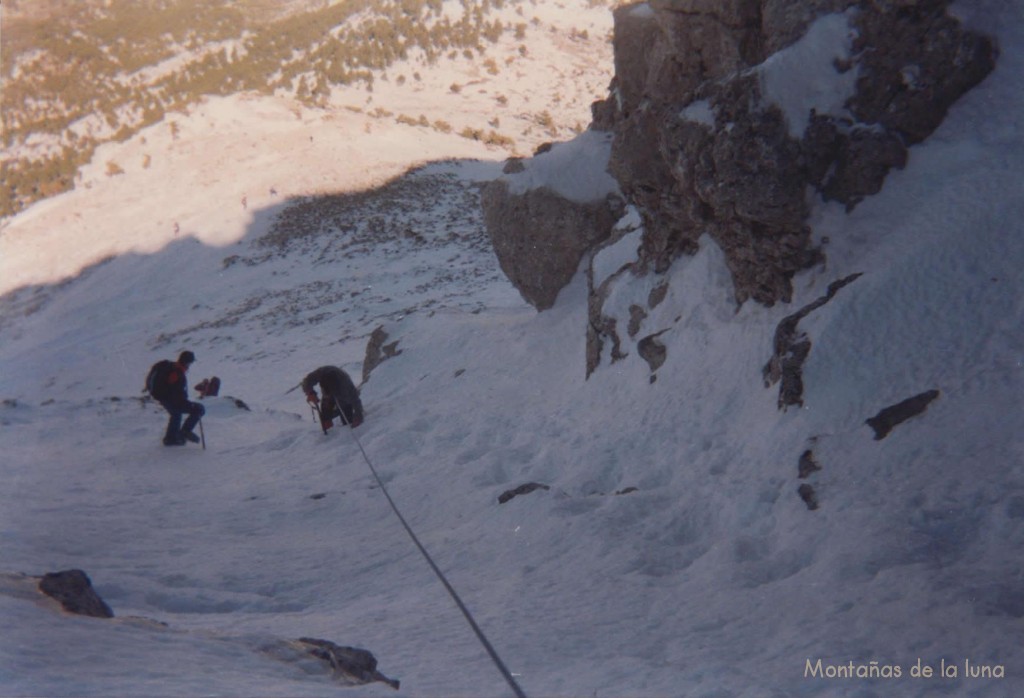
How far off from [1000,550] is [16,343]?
2873 cm

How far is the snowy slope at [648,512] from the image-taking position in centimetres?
405

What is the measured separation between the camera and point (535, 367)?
10.0m

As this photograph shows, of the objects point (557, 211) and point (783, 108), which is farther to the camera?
point (557, 211)

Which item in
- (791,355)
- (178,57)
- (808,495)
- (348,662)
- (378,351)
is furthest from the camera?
(178,57)

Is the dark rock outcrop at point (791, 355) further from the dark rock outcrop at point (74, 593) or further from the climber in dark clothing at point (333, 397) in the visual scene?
the climber in dark clothing at point (333, 397)

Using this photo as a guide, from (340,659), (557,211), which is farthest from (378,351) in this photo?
(340,659)

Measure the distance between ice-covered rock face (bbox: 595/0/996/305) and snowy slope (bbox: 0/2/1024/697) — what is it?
207 mm

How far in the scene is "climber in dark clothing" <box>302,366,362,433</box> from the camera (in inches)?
412

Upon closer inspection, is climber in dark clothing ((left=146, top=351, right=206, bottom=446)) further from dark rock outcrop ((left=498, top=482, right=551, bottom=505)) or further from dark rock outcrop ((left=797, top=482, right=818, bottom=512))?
dark rock outcrop ((left=797, top=482, right=818, bottom=512))

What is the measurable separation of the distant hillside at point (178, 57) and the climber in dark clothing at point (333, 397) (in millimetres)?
26569

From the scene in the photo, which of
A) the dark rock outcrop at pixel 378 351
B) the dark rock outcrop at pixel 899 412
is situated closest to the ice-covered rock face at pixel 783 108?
the dark rock outcrop at pixel 899 412

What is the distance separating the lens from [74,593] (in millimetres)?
4570

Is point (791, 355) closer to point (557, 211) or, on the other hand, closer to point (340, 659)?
point (340, 659)

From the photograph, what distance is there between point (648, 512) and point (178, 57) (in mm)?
43546
